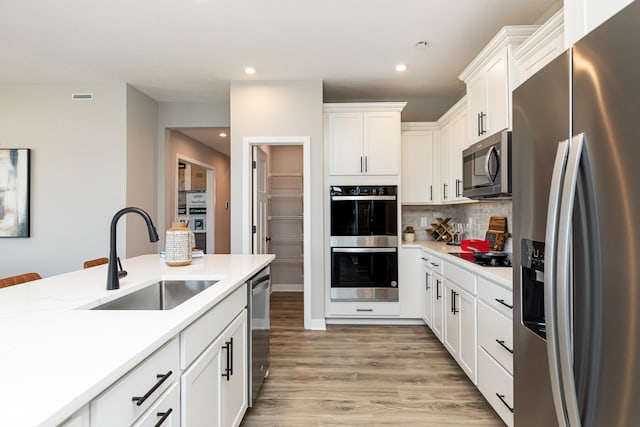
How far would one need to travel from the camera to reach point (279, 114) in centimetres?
367

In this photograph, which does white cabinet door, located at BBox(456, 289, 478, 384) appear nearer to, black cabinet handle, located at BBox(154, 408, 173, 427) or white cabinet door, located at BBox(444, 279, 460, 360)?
white cabinet door, located at BBox(444, 279, 460, 360)

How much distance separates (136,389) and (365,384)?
6.33ft

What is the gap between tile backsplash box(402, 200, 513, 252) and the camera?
312 cm

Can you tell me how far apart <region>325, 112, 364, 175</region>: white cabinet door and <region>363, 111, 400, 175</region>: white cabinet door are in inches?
3.0

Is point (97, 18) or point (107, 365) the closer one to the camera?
point (107, 365)

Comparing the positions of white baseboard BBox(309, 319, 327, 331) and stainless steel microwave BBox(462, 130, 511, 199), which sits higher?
stainless steel microwave BBox(462, 130, 511, 199)

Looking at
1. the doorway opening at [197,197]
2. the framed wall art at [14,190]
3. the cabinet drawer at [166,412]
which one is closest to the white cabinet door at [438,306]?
the cabinet drawer at [166,412]

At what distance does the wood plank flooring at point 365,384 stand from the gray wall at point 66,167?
246 centimetres

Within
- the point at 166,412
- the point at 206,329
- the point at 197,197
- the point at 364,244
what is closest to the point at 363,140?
the point at 364,244

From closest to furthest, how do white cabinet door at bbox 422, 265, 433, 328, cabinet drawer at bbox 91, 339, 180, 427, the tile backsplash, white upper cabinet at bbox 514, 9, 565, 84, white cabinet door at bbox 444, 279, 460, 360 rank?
cabinet drawer at bbox 91, 339, 180, 427, white upper cabinet at bbox 514, 9, 565, 84, white cabinet door at bbox 444, 279, 460, 360, the tile backsplash, white cabinet door at bbox 422, 265, 433, 328

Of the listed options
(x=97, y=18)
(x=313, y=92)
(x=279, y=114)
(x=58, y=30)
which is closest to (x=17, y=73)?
(x=58, y=30)

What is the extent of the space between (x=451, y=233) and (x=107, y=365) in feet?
12.9

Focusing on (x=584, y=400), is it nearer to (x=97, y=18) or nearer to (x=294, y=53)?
(x=294, y=53)

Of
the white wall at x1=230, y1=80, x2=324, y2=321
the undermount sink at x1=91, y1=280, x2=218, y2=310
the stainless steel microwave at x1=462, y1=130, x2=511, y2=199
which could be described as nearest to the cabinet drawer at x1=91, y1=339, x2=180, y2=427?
the undermount sink at x1=91, y1=280, x2=218, y2=310
